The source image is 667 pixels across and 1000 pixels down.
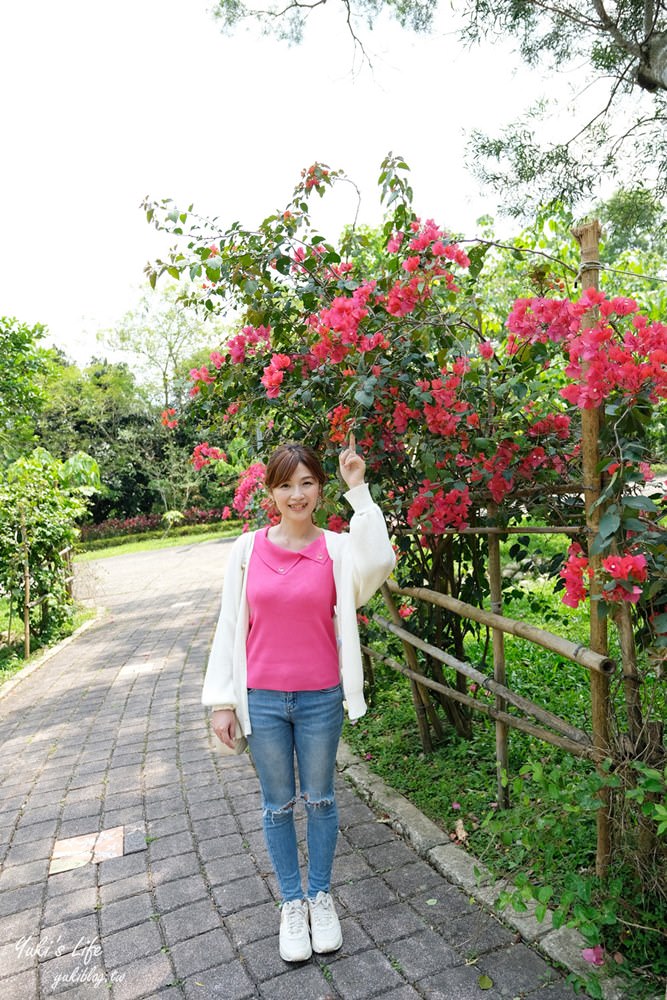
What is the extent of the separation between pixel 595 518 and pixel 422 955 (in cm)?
133

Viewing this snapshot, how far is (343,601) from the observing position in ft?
6.71

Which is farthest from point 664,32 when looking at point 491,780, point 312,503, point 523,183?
point 491,780

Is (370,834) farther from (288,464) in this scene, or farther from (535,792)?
(288,464)

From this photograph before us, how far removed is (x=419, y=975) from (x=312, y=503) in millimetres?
1334

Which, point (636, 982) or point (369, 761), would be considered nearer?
point (636, 982)

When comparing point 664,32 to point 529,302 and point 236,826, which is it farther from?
point 236,826

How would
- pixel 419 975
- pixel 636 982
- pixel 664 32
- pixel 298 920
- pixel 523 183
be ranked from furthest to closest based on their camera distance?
1. pixel 523 183
2. pixel 664 32
3. pixel 298 920
4. pixel 419 975
5. pixel 636 982

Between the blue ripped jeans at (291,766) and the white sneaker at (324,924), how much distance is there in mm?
27

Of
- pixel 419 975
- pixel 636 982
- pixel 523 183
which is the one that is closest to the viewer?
pixel 636 982

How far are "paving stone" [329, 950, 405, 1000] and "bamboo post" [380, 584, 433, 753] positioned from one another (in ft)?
4.15

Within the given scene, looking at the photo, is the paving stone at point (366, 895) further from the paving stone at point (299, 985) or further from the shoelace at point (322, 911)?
the paving stone at point (299, 985)

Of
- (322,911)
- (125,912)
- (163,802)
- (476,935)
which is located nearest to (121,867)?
(125,912)

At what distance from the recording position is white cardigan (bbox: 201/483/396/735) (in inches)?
78.2

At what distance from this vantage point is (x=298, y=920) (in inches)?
82.9
